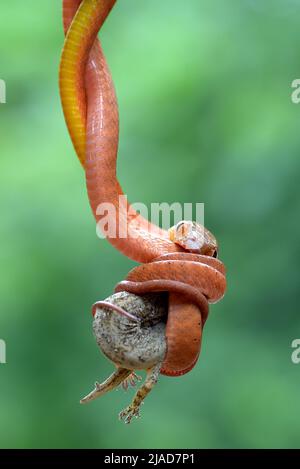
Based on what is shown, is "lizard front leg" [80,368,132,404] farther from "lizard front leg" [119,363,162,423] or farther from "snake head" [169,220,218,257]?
"snake head" [169,220,218,257]

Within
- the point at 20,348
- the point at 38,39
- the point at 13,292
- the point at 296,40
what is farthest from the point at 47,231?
the point at 296,40

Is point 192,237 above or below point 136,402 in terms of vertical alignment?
above

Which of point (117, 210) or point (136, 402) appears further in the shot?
point (117, 210)

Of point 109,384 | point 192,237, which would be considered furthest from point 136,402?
point 192,237

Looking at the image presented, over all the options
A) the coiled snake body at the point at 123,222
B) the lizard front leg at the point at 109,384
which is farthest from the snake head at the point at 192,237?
the lizard front leg at the point at 109,384

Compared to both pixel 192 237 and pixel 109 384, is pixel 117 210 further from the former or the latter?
pixel 109 384

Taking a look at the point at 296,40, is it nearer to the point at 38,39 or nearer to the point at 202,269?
the point at 38,39

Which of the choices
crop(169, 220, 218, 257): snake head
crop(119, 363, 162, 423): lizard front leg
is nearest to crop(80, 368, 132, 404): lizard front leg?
crop(119, 363, 162, 423): lizard front leg
